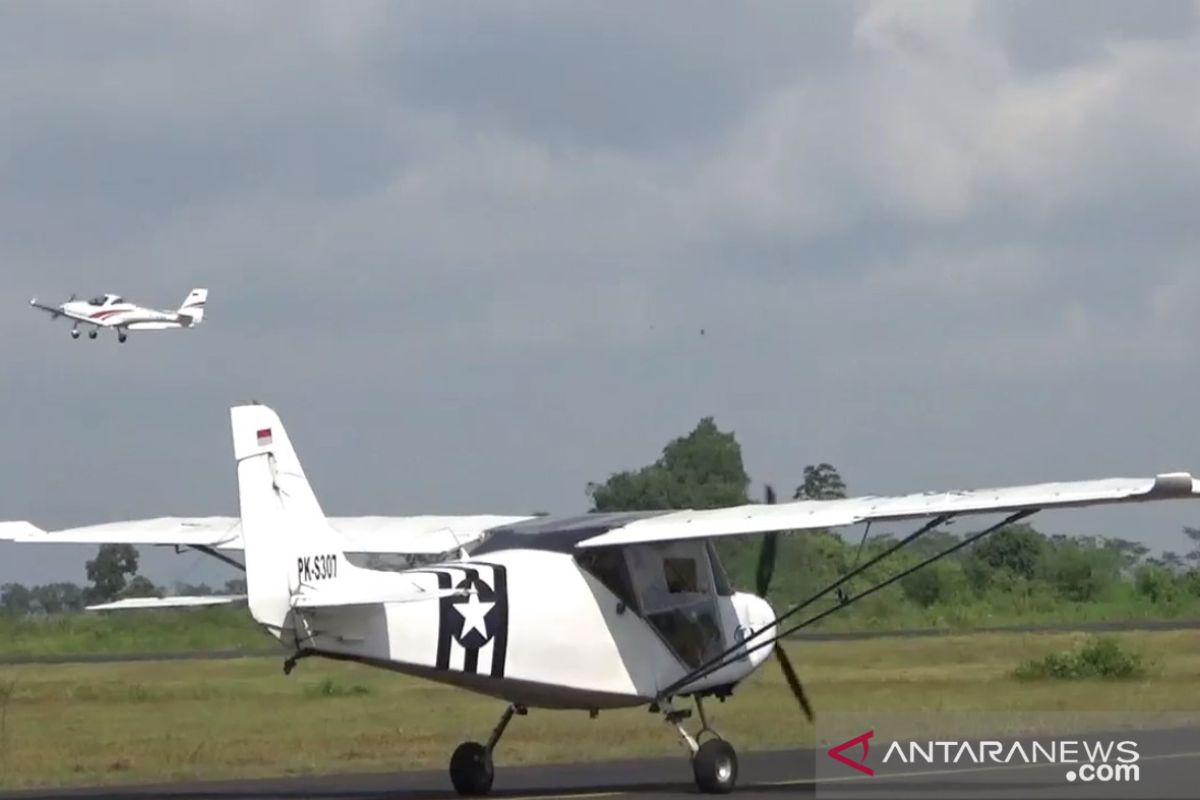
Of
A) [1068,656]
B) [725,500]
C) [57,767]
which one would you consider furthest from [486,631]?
[725,500]

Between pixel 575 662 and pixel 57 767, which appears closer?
pixel 575 662

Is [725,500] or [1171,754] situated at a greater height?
[725,500]

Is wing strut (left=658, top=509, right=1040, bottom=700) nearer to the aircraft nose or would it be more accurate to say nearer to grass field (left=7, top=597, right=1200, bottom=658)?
the aircraft nose

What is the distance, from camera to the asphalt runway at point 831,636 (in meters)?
48.0

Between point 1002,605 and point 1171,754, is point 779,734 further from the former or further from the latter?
point 1002,605


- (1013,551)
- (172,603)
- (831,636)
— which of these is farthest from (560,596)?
(1013,551)

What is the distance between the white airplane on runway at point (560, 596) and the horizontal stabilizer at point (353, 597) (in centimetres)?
2

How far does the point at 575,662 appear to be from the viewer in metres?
19.1

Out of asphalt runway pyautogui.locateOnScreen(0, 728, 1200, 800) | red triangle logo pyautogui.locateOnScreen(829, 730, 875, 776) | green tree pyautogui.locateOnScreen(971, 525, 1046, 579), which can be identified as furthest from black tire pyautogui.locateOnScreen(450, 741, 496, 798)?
green tree pyautogui.locateOnScreen(971, 525, 1046, 579)

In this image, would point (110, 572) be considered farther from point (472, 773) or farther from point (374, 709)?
point (472, 773)

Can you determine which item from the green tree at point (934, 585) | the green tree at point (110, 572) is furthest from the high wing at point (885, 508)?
the green tree at point (110, 572)

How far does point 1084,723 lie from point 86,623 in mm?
38945

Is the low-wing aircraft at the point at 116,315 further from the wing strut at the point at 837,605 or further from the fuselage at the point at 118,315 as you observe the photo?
the wing strut at the point at 837,605

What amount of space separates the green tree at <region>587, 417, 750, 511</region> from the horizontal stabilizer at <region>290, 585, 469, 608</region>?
34.1 metres
